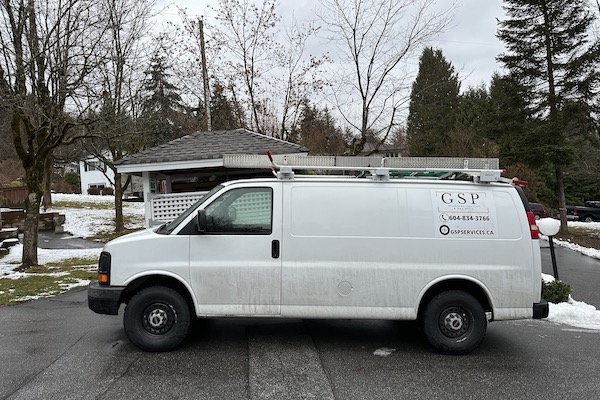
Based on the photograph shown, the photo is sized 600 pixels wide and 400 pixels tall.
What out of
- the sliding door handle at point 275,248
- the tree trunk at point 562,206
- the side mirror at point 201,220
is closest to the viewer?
the side mirror at point 201,220

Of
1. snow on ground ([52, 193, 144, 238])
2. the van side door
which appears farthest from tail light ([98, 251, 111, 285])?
snow on ground ([52, 193, 144, 238])

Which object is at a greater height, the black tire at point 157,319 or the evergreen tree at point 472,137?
the evergreen tree at point 472,137

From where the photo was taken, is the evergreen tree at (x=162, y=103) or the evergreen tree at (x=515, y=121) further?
the evergreen tree at (x=515, y=121)

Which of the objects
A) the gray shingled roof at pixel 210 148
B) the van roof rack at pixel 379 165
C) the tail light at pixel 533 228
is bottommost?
the tail light at pixel 533 228

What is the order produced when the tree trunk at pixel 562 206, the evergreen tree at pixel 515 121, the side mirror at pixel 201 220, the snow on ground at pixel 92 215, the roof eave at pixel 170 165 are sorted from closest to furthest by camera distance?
the side mirror at pixel 201 220, the roof eave at pixel 170 165, the snow on ground at pixel 92 215, the tree trunk at pixel 562 206, the evergreen tree at pixel 515 121

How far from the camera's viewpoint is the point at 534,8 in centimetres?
2397

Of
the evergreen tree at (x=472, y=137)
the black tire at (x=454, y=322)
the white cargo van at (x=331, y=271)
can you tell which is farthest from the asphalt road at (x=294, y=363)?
the evergreen tree at (x=472, y=137)

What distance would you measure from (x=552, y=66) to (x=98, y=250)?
23.7m

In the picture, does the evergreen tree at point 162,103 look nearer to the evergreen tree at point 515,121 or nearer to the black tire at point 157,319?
the black tire at point 157,319

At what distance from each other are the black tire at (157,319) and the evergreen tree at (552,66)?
922 inches

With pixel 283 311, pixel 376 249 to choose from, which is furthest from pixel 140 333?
pixel 376 249

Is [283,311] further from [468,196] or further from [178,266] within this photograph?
[468,196]

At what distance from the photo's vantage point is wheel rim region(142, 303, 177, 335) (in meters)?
4.93

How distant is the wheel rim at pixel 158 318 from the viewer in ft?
16.2
